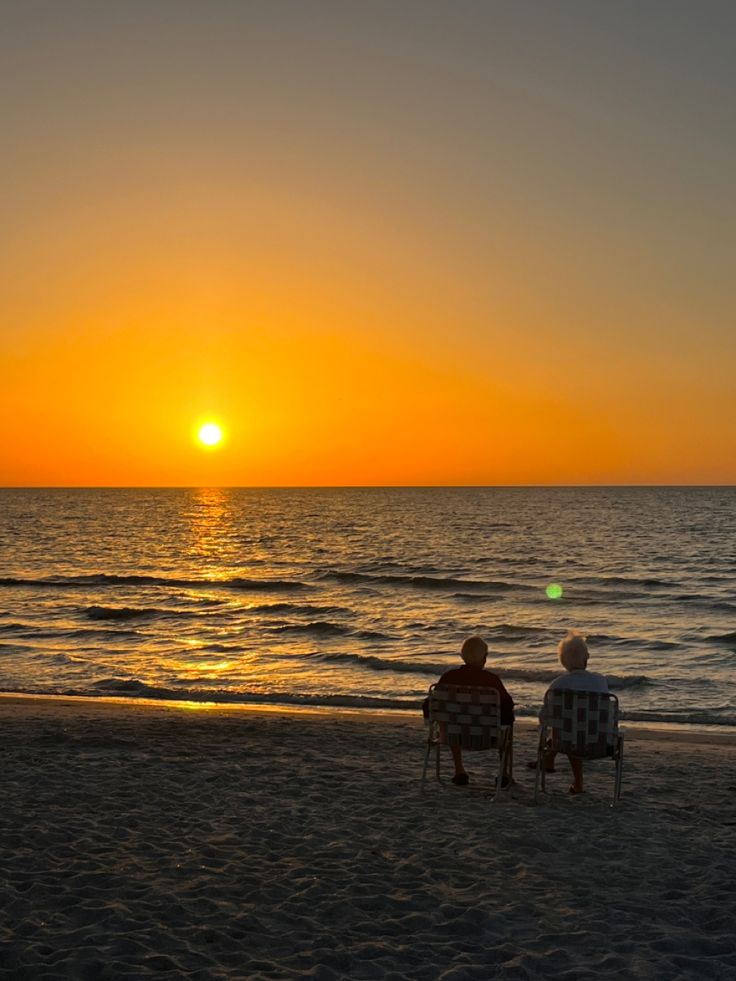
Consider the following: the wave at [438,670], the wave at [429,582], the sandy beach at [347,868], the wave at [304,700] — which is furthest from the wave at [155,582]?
the sandy beach at [347,868]

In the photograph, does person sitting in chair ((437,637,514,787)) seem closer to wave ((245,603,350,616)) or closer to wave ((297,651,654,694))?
wave ((297,651,654,694))

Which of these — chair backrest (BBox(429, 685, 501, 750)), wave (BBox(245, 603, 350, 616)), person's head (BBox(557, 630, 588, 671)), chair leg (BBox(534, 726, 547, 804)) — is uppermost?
person's head (BBox(557, 630, 588, 671))

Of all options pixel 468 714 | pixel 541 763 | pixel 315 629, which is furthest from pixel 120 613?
pixel 541 763

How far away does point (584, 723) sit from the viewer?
28.2 ft

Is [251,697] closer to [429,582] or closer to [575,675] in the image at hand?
[575,675]

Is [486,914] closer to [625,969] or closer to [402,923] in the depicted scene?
[402,923]

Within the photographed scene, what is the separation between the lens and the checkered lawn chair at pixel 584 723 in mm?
8578

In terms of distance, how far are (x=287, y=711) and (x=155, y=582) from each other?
97.9ft

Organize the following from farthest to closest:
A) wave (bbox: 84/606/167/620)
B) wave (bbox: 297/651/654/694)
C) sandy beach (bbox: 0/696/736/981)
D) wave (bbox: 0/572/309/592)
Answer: wave (bbox: 0/572/309/592), wave (bbox: 84/606/167/620), wave (bbox: 297/651/654/694), sandy beach (bbox: 0/696/736/981)

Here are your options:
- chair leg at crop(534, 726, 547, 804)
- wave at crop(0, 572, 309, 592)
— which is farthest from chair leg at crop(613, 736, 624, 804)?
wave at crop(0, 572, 309, 592)

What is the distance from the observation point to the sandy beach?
5.53m

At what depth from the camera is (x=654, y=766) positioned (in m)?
11.1

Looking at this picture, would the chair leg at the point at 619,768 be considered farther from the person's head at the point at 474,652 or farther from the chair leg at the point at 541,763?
the person's head at the point at 474,652

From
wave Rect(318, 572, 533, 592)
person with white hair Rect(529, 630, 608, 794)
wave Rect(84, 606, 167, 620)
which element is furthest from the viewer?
wave Rect(318, 572, 533, 592)
